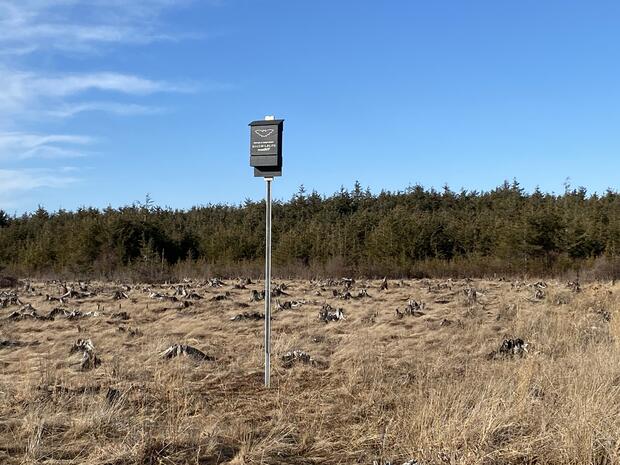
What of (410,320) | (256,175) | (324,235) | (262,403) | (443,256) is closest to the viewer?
(262,403)

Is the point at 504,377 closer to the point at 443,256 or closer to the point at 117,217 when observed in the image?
the point at 443,256

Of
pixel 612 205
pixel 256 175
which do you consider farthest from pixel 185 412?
pixel 612 205

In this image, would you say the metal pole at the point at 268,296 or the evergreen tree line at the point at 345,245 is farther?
the evergreen tree line at the point at 345,245

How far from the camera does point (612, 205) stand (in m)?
50.8

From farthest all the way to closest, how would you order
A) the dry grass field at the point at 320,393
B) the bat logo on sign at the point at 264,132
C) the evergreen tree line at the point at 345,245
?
the evergreen tree line at the point at 345,245
the bat logo on sign at the point at 264,132
the dry grass field at the point at 320,393

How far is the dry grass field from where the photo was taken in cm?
359

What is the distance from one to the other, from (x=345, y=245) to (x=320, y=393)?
40.4 meters

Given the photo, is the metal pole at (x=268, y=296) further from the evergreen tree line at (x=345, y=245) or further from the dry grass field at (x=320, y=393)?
the evergreen tree line at (x=345, y=245)

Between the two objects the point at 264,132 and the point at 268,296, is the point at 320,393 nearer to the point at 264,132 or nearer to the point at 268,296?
the point at 268,296

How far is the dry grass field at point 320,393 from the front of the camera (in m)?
3.59

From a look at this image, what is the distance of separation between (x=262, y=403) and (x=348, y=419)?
90 cm

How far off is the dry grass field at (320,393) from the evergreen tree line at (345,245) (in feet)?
75.5

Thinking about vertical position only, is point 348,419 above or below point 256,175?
below

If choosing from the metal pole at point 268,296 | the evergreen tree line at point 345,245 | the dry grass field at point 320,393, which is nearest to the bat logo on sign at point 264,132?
the metal pole at point 268,296
